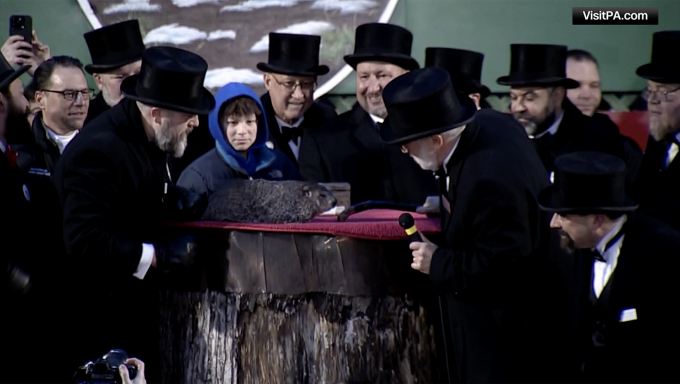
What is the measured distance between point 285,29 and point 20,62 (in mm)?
2757

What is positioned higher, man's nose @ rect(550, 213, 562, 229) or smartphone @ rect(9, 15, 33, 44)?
smartphone @ rect(9, 15, 33, 44)

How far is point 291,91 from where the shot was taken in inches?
299

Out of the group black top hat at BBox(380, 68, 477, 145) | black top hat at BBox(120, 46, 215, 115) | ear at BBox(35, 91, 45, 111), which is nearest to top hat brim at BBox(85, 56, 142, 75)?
ear at BBox(35, 91, 45, 111)

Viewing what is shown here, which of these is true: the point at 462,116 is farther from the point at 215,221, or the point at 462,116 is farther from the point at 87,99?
the point at 87,99

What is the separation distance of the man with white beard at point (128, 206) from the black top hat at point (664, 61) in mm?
2690

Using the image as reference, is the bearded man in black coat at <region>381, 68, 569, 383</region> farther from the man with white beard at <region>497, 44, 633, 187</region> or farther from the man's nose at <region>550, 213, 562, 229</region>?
the man with white beard at <region>497, 44, 633, 187</region>

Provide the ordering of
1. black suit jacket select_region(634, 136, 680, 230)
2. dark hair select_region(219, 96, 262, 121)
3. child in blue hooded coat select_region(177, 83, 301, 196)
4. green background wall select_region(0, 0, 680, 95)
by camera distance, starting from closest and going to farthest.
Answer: black suit jacket select_region(634, 136, 680, 230)
child in blue hooded coat select_region(177, 83, 301, 196)
dark hair select_region(219, 96, 262, 121)
green background wall select_region(0, 0, 680, 95)

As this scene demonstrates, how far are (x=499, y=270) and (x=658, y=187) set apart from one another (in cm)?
164

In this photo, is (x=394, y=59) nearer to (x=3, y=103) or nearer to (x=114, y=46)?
(x=114, y=46)

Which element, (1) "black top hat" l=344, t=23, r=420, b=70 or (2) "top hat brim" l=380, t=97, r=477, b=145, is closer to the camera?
(2) "top hat brim" l=380, t=97, r=477, b=145

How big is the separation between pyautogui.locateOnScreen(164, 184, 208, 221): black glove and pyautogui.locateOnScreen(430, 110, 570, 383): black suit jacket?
122cm

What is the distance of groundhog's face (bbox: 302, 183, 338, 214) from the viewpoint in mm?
5738

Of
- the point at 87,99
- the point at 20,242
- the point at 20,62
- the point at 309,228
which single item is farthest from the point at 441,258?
the point at 20,62

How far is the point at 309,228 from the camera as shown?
5.48 metres
